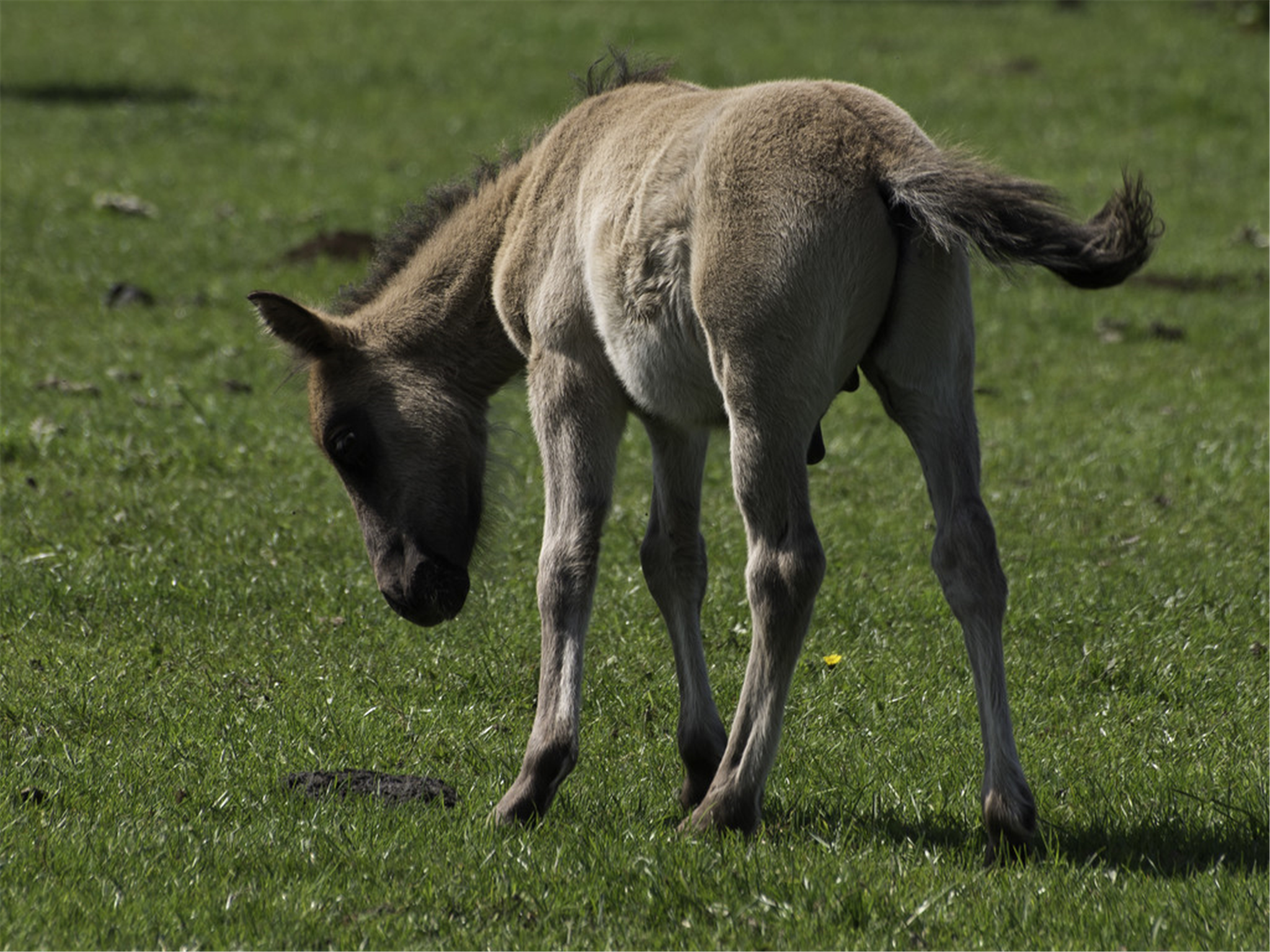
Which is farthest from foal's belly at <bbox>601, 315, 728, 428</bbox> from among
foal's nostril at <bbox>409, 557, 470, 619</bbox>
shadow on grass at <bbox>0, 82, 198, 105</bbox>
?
shadow on grass at <bbox>0, 82, 198, 105</bbox>

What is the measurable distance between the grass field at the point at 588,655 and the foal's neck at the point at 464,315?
0.34 metres

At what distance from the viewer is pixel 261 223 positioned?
14953 millimetres

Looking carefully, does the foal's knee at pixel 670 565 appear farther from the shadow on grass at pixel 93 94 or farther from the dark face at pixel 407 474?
the shadow on grass at pixel 93 94

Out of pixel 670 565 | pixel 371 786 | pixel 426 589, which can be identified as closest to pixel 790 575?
pixel 670 565

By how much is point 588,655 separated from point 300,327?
185 centimetres

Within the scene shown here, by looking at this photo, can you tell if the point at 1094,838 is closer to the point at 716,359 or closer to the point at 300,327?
the point at 716,359

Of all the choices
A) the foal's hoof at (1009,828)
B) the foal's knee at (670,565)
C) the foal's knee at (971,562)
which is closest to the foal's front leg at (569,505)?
the foal's knee at (670,565)

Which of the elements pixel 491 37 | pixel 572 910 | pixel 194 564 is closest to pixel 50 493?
pixel 194 564

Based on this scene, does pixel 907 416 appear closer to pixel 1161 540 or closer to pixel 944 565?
pixel 944 565

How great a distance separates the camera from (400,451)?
5539mm

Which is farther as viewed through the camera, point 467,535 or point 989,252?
point 467,535

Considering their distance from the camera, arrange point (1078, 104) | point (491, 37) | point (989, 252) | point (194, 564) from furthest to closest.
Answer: point (491, 37), point (1078, 104), point (194, 564), point (989, 252)

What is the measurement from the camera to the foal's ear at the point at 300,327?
212 inches

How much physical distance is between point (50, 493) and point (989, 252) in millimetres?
5805
